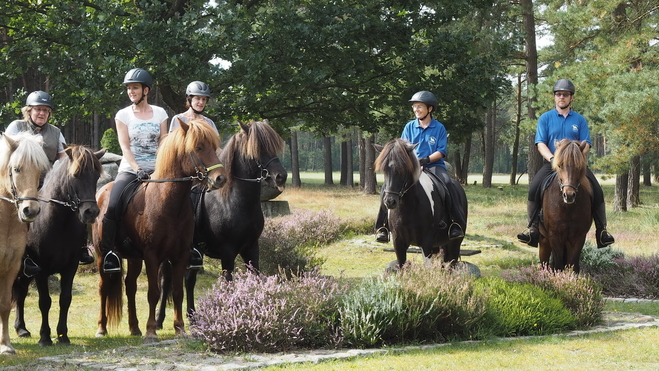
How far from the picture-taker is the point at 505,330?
27.8 feet

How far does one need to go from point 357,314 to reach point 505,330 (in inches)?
75.5

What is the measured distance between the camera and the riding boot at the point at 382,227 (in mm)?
10422

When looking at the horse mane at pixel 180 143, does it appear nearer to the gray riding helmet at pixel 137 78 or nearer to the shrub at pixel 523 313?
the gray riding helmet at pixel 137 78

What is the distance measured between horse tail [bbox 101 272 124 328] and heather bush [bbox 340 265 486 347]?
10.1 feet

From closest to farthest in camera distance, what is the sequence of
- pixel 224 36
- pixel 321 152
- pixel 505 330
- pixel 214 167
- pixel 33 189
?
pixel 33 189 → pixel 214 167 → pixel 505 330 → pixel 224 36 → pixel 321 152

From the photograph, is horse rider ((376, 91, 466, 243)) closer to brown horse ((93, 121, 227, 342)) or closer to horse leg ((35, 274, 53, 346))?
brown horse ((93, 121, 227, 342))

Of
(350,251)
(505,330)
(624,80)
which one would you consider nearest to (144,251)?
(505,330)

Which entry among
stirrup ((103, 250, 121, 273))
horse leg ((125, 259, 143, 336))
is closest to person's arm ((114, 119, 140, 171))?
stirrup ((103, 250, 121, 273))

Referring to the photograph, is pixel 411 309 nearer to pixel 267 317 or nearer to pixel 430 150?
pixel 267 317

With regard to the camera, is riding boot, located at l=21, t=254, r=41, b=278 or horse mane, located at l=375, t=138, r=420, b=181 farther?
horse mane, located at l=375, t=138, r=420, b=181

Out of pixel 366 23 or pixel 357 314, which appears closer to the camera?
pixel 357 314

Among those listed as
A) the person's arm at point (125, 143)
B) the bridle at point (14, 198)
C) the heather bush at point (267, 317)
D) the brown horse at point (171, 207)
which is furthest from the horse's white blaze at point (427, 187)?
the bridle at point (14, 198)

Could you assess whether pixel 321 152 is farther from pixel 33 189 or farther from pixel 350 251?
pixel 33 189

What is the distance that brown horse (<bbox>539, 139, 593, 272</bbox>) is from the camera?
385 inches
